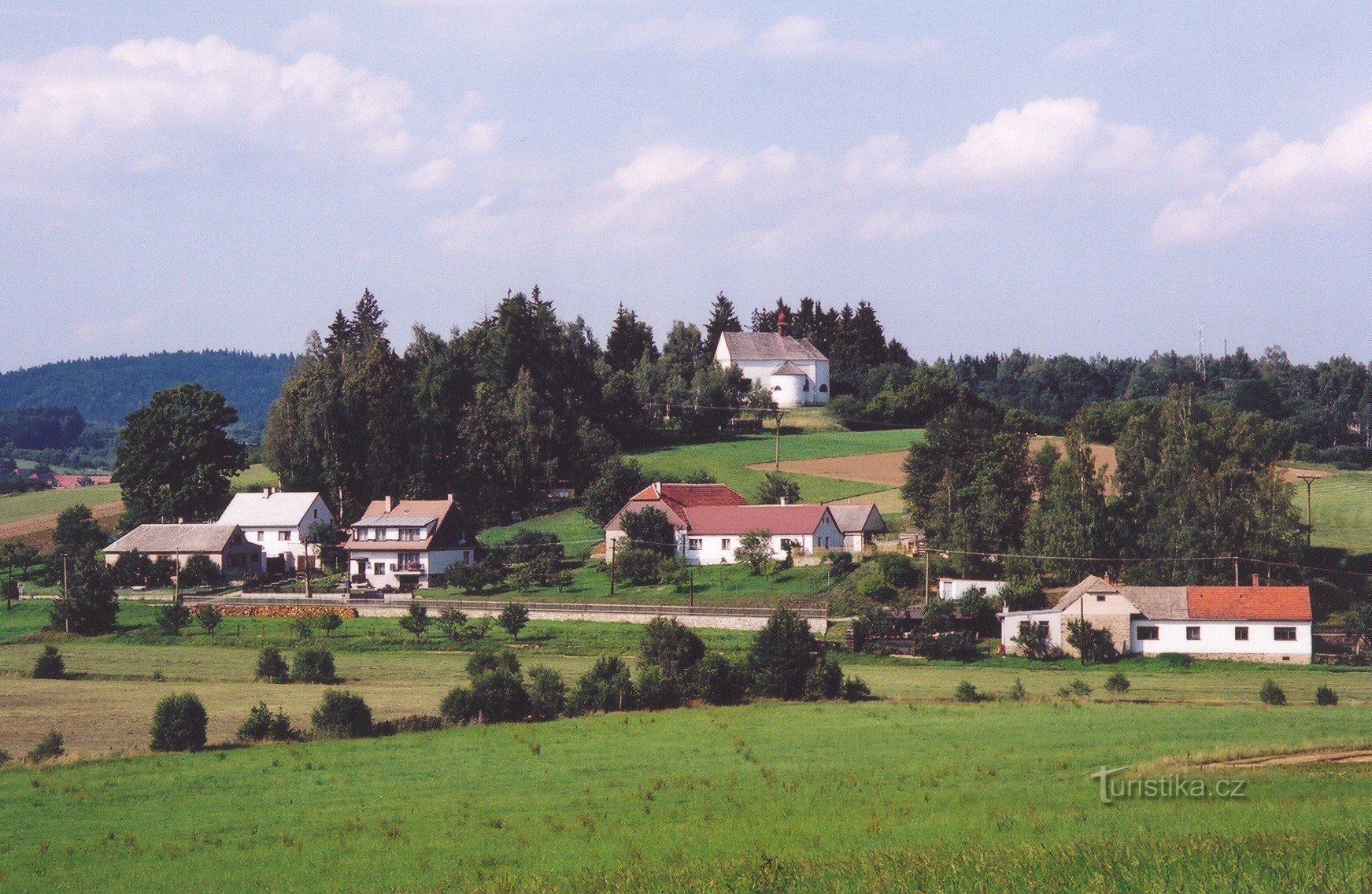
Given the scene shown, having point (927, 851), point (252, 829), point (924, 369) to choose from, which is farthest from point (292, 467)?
point (927, 851)

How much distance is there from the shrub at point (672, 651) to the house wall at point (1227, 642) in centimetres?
1937

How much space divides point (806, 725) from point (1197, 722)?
9.61m

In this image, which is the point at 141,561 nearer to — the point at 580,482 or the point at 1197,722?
the point at 580,482

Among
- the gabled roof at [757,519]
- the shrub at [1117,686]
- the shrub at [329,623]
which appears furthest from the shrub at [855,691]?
the gabled roof at [757,519]

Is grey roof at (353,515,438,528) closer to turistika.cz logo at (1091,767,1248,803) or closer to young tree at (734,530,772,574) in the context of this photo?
young tree at (734,530,772,574)

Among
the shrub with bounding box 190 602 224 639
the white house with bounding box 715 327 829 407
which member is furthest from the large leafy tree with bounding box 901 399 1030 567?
the white house with bounding box 715 327 829 407

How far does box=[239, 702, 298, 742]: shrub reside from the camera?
33062mm

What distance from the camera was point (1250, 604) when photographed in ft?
A: 161

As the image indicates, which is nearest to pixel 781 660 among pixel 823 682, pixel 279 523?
pixel 823 682

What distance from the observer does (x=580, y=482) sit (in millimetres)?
87688

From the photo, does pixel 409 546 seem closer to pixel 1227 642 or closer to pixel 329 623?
pixel 329 623

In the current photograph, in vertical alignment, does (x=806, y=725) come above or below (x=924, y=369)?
below

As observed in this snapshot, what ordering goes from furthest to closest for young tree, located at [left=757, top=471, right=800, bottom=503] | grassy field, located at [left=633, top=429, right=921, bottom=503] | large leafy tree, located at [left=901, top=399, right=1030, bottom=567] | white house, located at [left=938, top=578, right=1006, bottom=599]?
grassy field, located at [left=633, top=429, right=921, bottom=503], young tree, located at [left=757, top=471, right=800, bottom=503], large leafy tree, located at [left=901, top=399, right=1030, bottom=567], white house, located at [left=938, top=578, right=1006, bottom=599]

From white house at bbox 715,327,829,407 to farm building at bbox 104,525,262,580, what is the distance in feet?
160
